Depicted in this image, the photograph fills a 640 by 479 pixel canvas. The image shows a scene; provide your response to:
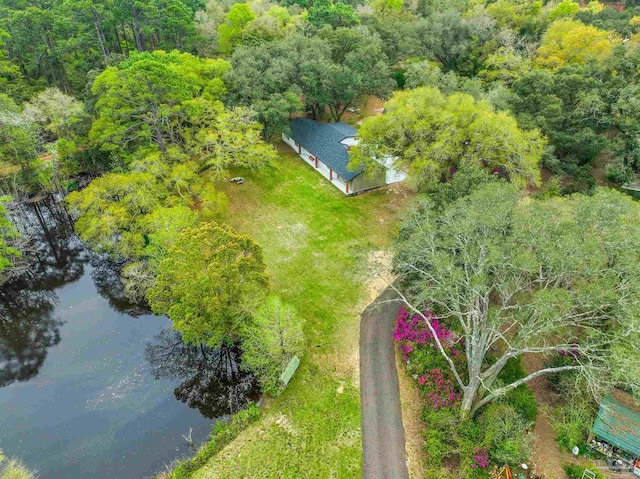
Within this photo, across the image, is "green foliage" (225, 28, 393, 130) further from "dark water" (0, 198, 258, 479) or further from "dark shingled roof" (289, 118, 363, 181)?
"dark water" (0, 198, 258, 479)

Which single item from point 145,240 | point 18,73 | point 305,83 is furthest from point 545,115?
point 18,73

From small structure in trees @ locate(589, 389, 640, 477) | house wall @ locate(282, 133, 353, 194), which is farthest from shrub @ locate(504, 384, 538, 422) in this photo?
house wall @ locate(282, 133, 353, 194)

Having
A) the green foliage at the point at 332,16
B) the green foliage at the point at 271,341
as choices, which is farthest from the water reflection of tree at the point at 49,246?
the green foliage at the point at 332,16

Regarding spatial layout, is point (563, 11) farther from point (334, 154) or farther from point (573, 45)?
point (334, 154)

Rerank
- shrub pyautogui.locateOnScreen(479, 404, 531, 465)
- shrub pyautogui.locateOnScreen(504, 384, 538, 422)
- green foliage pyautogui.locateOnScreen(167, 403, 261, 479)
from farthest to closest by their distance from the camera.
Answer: shrub pyautogui.locateOnScreen(504, 384, 538, 422) < green foliage pyautogui.locateOnScreen(167, 403, 261, 479) < shrub pyautogui.locateOnScreen(479, 404, 531, 465)

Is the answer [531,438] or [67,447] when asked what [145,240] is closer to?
[67,447]

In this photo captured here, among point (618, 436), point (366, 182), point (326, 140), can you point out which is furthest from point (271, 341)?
point (326, 140)

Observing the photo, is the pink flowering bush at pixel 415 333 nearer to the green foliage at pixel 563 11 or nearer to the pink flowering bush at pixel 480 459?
the pink flowering bush at pixel 480 459
